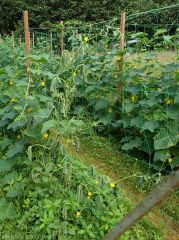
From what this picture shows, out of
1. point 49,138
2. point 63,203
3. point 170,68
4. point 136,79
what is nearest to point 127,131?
point 136,79

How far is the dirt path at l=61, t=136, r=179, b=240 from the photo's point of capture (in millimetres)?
3285

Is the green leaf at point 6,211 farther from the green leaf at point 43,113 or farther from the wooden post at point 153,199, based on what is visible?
the wooden post at point 153,199

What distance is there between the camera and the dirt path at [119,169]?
329cm

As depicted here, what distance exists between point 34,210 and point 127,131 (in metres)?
2.01

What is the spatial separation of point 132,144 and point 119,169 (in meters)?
0.41

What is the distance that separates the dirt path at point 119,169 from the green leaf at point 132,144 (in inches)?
5.2

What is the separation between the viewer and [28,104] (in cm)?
333

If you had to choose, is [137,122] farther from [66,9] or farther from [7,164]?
[66,9]

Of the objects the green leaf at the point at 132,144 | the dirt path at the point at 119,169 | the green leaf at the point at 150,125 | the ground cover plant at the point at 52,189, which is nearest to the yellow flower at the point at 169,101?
the green leaf at the point at 150,125

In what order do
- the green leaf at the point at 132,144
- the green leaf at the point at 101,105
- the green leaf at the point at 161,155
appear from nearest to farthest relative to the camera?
the green leaf at the point at 161,155
the green leaf at the point at 132,144
the green leaf at the point at 101,105

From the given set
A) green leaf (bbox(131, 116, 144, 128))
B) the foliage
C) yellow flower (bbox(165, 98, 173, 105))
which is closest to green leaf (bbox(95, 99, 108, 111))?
green leaf (bbox(131, 116, 144, 128))

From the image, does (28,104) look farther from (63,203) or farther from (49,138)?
(63,203)

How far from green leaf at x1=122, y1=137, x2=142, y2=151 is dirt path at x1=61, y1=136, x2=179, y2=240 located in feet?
0.43

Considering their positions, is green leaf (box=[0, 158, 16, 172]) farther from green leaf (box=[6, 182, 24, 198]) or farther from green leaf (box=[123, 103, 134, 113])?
green leaf (box=[123, 103, 134, 113])
